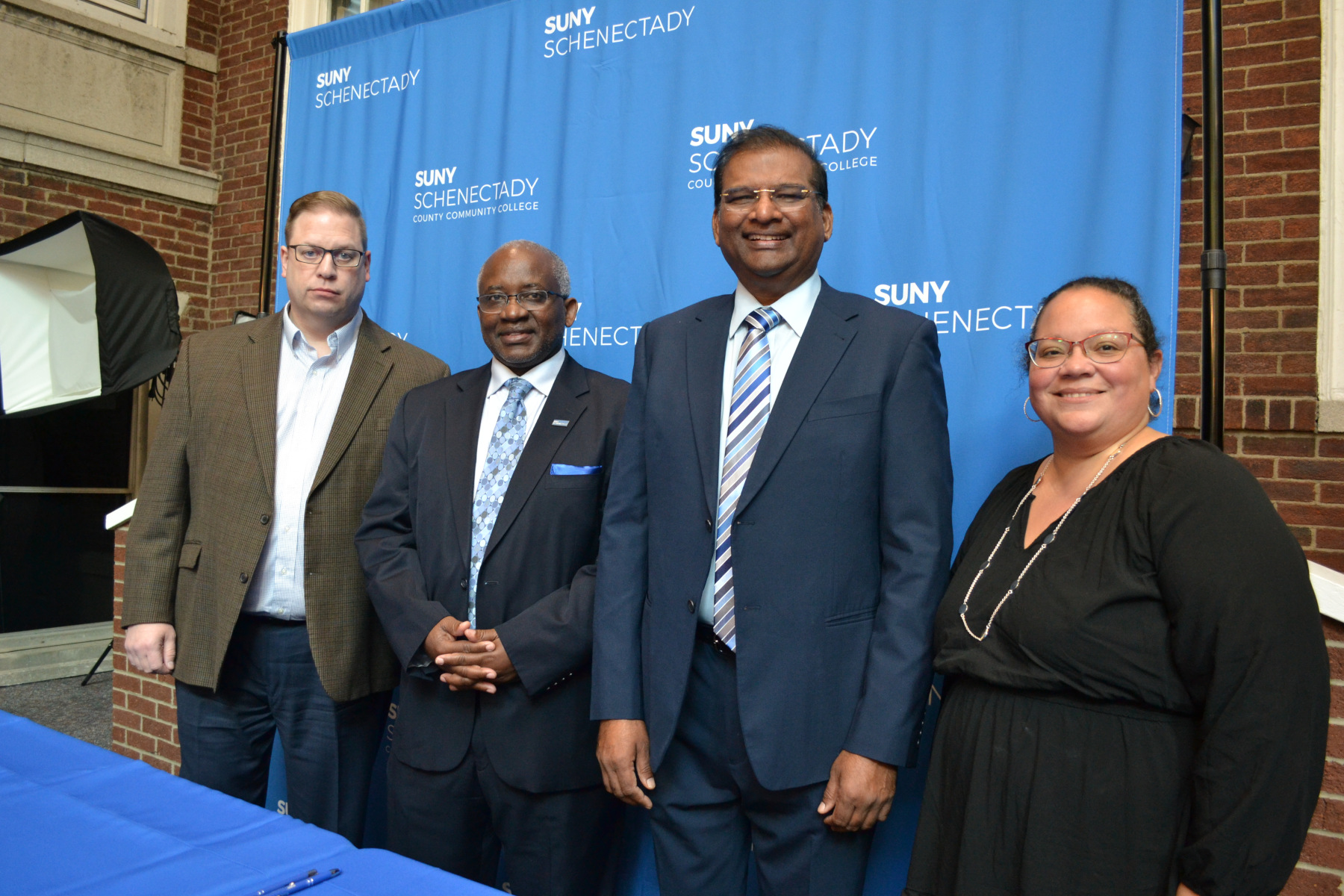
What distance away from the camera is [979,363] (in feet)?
6.72

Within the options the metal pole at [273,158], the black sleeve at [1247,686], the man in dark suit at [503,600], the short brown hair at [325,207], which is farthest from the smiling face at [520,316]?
the metal pole at [273,158]

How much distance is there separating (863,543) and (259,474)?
1.42 metres

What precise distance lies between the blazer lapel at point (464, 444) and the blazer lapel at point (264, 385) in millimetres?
435

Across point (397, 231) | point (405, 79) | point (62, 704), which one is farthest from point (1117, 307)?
point (62, 704)

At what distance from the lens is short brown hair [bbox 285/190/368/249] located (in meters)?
2.17

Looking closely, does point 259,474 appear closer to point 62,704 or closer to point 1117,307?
point 1117,307

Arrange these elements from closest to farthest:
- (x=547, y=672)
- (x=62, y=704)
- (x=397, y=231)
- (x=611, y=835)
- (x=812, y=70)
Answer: (x=547, y=672) < (x=611, y=835) < (x=812, y=70) < (x=397, y=231) < (x=62, y=704)

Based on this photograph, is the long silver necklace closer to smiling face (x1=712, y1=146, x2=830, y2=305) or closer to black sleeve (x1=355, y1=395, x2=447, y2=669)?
smiling face (x1=712, y1=146, x2=830, y2=305)

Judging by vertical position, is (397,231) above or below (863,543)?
above

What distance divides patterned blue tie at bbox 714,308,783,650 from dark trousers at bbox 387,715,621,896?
0.63 m

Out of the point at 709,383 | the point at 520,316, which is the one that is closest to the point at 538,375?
the point at 520,316

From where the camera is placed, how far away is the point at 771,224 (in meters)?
1.59

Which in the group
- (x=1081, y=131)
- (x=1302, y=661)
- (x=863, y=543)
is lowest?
(x=1302, y=661)

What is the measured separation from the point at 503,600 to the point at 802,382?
80cm
